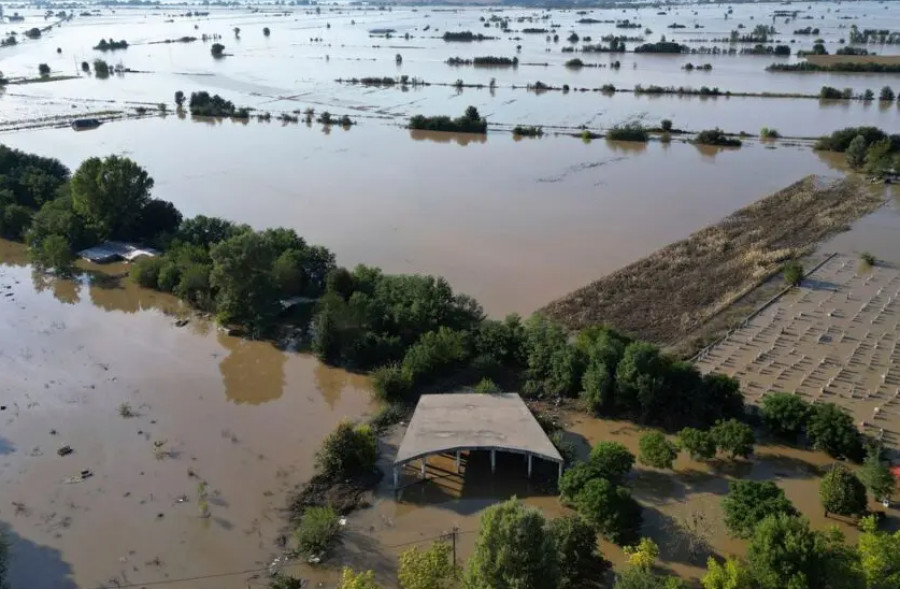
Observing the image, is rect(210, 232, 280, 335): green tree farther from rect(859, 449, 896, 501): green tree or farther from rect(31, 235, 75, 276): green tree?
rect(859, 449, 896, 501): green tree

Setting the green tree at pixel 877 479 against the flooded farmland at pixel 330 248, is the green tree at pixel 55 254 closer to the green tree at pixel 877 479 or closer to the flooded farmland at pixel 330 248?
the flooded farmland at pixel 330 248

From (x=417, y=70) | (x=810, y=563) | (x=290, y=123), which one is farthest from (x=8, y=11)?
(x=810, y=563)

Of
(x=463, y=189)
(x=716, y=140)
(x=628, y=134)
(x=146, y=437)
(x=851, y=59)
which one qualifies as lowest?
(x=146, y=437)

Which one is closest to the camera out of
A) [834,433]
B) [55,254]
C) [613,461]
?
[613,461]

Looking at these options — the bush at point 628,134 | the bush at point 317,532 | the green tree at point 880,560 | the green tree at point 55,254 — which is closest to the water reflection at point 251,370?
the bush at point 317,532

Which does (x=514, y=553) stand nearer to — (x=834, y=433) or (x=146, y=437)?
(x=834, y=433)

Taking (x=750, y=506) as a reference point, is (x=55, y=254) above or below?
above

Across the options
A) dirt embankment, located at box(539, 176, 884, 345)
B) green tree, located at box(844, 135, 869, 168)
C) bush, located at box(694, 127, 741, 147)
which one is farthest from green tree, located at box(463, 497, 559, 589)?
bush, located at box(694, 127, 741, 147)

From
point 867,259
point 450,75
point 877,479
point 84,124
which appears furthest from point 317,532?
point 450,75
